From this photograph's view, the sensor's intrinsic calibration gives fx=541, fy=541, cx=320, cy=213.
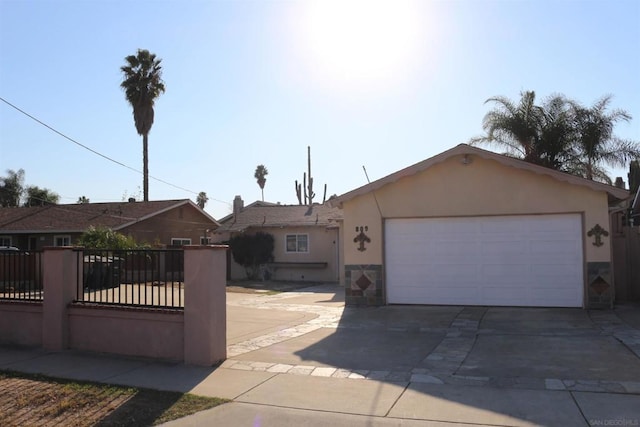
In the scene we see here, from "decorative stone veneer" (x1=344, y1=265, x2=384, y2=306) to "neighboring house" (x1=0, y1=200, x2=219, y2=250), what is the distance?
14.9 metres

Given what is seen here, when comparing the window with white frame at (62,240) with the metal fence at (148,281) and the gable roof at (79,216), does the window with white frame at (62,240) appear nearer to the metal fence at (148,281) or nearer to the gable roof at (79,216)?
the gable roof at (79,216)

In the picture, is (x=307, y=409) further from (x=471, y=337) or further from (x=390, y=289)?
(x=390, y=289)

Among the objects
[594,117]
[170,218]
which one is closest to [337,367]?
[594,117]

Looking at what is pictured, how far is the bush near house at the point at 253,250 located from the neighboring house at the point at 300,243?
36cm

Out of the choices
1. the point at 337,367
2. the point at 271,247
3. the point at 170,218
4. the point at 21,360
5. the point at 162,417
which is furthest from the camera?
the point at 170,218

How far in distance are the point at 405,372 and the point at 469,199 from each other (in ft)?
22.9

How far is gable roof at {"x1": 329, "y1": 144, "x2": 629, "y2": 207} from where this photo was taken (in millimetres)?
11984

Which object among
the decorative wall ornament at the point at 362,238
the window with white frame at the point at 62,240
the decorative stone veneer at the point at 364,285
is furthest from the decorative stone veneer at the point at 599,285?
the window with white frame at the point at 62,240

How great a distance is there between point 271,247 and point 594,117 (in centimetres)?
1560

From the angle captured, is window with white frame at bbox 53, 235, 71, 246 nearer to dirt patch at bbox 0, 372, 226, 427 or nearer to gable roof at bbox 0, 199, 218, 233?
gable roof at bbox 0, 199, 218, 233

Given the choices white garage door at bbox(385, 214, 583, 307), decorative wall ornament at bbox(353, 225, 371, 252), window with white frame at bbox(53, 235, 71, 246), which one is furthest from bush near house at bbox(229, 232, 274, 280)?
white garage door at bbox(385, 214, 583, 307)

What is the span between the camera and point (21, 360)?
823 cm

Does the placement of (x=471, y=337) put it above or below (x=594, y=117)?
below

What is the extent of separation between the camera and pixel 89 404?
604cm
